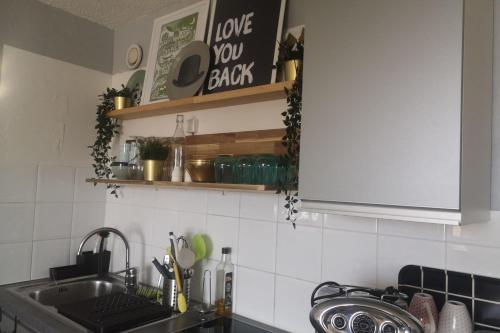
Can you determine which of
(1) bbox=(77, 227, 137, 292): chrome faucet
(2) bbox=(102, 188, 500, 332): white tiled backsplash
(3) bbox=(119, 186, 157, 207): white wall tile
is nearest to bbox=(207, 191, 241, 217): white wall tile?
(2) bbox=(102, 188, 500, 332): white tiled backsplash

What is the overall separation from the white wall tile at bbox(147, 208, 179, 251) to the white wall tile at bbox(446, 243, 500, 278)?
122 cm

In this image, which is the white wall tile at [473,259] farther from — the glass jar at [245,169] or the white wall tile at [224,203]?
the white wall tile at [224,203]

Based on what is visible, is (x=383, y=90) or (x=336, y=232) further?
(x=336, y=232)

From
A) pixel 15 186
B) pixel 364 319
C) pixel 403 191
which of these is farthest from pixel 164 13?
pixel 364 319

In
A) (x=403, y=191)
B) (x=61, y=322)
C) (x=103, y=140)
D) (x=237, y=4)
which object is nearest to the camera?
(x=403, y=191)

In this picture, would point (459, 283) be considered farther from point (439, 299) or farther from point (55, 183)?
point (55, 183)

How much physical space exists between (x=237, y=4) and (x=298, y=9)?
309 mm

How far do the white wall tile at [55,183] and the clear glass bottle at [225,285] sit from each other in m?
1.05

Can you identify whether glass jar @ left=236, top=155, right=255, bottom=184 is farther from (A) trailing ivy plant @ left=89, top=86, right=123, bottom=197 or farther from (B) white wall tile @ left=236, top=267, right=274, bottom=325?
(A) trailing ivy plant @ left=89, top=86, right=123, bottom=197

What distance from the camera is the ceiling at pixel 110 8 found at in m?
1.97

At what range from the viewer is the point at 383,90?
0.92m

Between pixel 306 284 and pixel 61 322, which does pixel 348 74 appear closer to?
pixel 306 284

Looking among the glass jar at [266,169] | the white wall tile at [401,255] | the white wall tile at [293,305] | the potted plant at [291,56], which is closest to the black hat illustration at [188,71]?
the potted plant at [291,56]

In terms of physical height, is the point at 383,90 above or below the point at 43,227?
above
